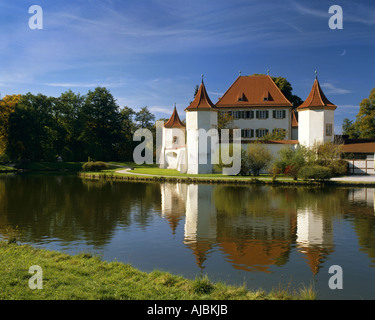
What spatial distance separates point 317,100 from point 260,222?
1150 inches

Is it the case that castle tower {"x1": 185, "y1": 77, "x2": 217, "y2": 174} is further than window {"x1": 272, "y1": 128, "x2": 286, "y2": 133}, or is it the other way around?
window {"x1": 272, "y1": 128, "x2": 286, "y2": 133}

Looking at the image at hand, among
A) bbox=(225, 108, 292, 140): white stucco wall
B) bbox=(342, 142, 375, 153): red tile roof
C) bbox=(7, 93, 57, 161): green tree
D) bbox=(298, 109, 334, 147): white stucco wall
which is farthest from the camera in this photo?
bbox=(7, 93, 57, 161): green tree

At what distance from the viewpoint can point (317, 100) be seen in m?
39.8

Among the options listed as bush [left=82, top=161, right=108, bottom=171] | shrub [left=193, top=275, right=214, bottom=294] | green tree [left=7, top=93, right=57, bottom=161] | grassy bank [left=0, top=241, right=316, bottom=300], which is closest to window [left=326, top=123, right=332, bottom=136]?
bush [left=82, top=161, right=108, bottom=171]

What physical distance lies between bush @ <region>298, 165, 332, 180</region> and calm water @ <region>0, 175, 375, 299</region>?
8.89 metres

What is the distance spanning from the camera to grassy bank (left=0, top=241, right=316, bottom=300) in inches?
240

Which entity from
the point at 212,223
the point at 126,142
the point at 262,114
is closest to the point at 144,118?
the point at 126,142

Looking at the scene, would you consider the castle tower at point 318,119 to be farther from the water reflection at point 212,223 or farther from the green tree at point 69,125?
the green tree at point 69,125

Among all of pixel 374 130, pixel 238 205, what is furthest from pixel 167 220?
pixel 374 130

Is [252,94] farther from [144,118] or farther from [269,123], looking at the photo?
[144,118]

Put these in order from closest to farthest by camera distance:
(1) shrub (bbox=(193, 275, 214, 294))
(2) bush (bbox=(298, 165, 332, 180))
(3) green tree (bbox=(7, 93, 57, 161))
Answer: (1) shrub (bbox=(193, 275, 214, 294))
(2) bush (bbox=(298, 165, 332, 180))
(3) green tree (bbox=(7, 93, 57, 161))

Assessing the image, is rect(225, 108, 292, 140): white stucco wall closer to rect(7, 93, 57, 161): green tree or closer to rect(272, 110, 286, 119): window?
rect(272, 110, 286, 119): window

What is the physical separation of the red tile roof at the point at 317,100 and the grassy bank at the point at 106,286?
35.3 m

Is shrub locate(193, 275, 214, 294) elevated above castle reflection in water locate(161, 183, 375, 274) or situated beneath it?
elevated above
